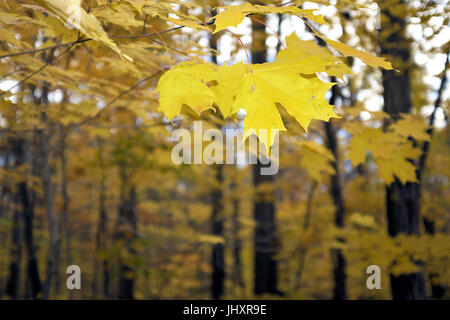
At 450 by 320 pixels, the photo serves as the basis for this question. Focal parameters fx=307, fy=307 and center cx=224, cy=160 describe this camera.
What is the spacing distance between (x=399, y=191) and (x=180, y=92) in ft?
9.48

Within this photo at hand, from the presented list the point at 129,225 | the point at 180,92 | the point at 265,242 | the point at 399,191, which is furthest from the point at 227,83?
the point at 129,225

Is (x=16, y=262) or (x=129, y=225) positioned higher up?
(x=129, y=225)

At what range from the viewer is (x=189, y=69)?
1.19m

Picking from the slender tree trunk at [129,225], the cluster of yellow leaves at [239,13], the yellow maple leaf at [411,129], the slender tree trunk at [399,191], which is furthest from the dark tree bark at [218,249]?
the cluster of yellow leaves at [239,13]

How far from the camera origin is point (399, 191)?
320 centimetres

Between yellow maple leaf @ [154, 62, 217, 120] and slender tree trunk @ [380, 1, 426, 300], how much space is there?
2.64 m

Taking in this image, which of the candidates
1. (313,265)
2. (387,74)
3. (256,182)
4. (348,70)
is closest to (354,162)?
(348,70)

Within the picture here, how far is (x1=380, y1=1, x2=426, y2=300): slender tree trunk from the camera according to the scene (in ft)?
10.4

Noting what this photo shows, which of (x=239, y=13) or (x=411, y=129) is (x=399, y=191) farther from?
(x=239, y=13)

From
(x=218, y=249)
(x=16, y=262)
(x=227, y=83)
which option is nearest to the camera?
(x=227, y=83)

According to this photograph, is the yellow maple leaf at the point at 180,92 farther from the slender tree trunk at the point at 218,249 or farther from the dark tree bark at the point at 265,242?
the slender tree trunk at the point at 218,249

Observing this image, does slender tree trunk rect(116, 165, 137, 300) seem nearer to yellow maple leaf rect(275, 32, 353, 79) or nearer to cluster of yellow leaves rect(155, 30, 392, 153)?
cluster of yellow leaves rect(155, 30, 392, 153)

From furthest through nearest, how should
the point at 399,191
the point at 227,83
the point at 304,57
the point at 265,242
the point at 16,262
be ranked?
1. the point at 16,262
2. the point at 265,242
3. the point at 399,191
4. the point at 227,83
5. the point at 304,57
